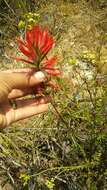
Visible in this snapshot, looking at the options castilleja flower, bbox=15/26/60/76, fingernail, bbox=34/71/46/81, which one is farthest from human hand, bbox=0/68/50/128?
castilleja flower, bbox=15/26/60/76

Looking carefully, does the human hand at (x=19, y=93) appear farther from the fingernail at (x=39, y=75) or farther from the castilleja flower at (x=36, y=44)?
the castilleja flower at (x=36, y=44)

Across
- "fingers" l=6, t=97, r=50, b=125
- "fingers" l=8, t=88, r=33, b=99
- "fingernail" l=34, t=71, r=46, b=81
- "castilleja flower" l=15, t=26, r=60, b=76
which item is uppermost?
"castilleja flower" l=15, t=26, r=60, b=76

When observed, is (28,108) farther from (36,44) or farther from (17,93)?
(36,44)

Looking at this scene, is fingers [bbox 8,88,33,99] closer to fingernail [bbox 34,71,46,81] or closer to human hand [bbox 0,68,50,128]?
human hand [bbox 0,68,50,128]

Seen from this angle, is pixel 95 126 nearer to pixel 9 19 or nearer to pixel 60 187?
pixel 60 187

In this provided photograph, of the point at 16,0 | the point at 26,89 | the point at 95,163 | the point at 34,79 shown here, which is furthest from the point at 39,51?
the point at 16,0

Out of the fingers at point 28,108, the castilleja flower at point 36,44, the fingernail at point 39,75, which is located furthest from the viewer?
the fingers at point 28,108

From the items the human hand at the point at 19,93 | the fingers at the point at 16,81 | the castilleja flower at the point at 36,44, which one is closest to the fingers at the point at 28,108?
the human hand at the point at 19,93
